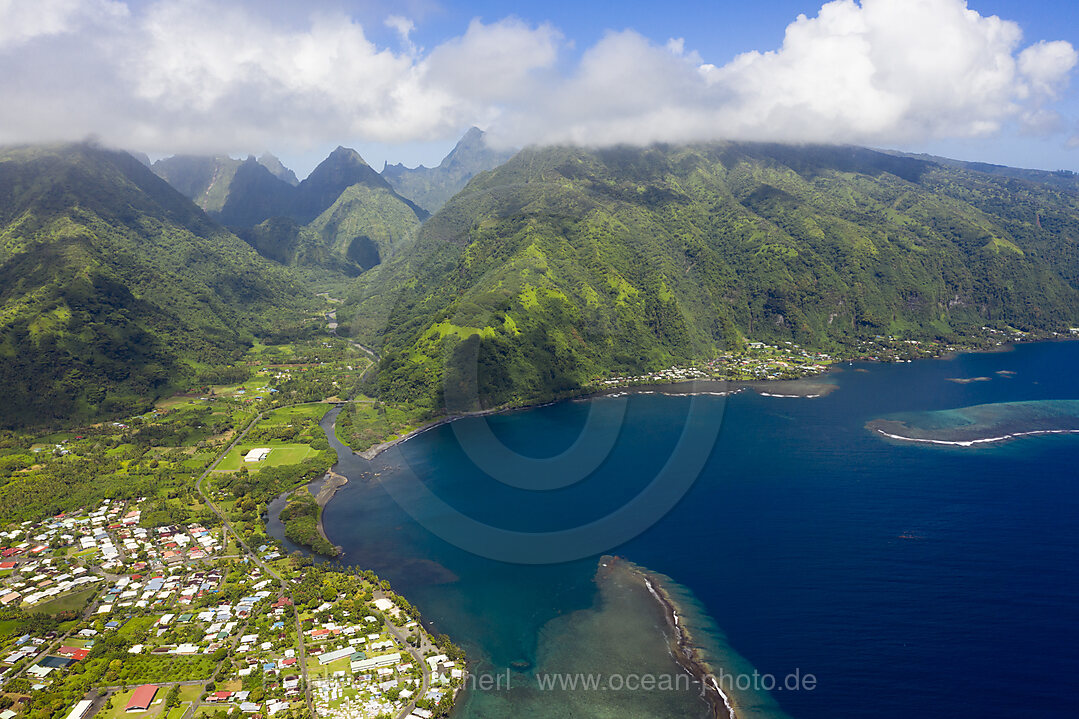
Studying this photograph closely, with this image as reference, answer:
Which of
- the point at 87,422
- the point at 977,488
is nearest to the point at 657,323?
the point at 977,488

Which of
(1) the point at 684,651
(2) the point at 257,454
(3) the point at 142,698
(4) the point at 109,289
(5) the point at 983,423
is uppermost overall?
(4) the point at 109,289

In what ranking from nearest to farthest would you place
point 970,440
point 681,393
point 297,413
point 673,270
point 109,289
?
1. point 970,440
2. point 297,413
3. point 681,393
4. point 109,289
5. point 673,270

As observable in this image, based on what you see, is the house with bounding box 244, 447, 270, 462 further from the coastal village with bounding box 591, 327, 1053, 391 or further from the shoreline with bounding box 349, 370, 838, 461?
the coastal village with bounding box 591, 327, 1053, 391

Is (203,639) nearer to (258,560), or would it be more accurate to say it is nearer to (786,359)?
(258,560)

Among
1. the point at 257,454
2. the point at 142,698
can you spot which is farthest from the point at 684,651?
the point at 257,454

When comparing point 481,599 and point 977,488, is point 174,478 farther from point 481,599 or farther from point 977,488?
point 977,488

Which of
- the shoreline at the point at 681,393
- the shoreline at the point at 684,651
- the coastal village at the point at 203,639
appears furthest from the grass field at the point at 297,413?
the shoreline at the point at 684,651
